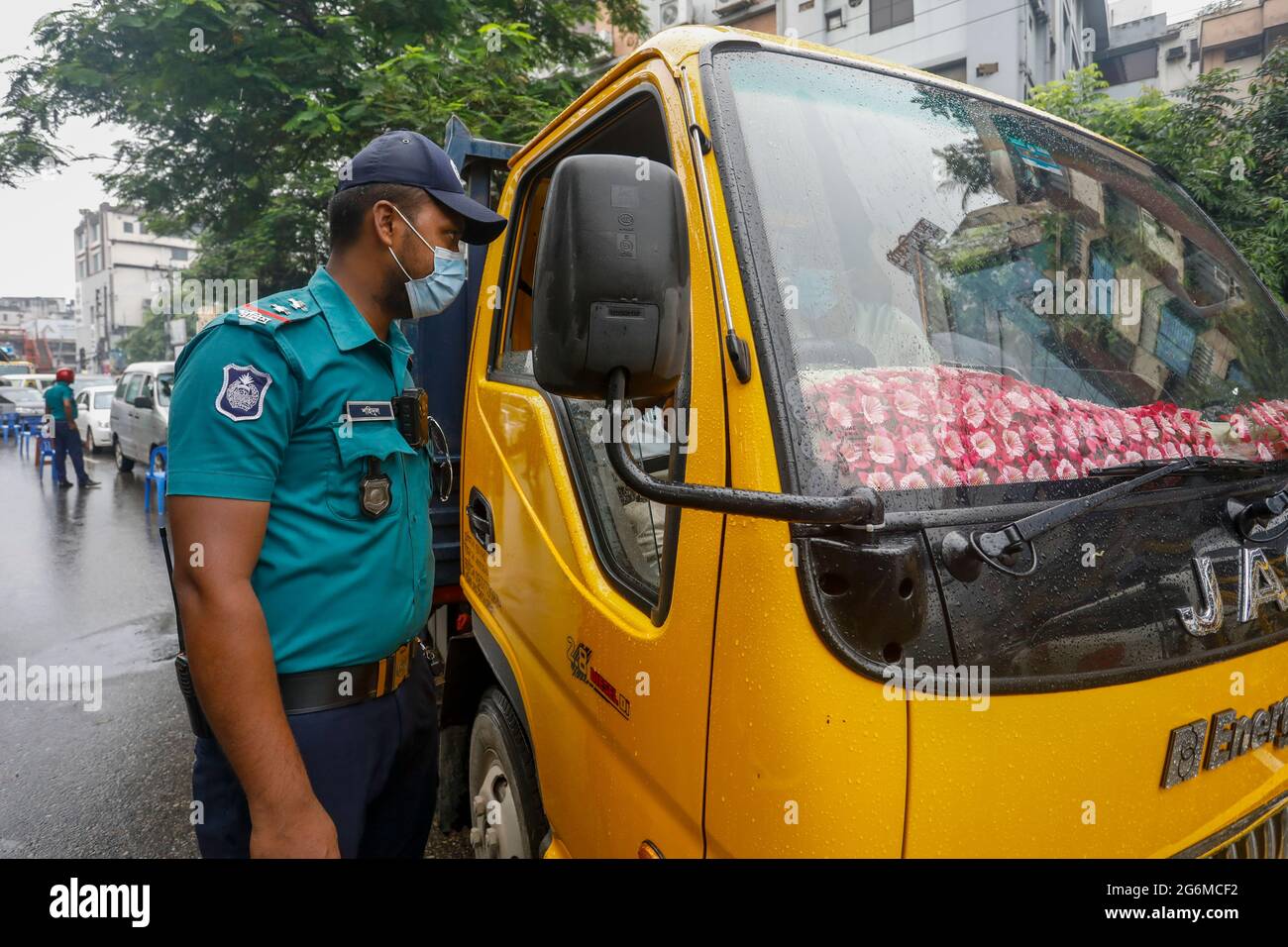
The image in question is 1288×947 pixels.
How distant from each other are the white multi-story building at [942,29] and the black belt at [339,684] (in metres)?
14.4

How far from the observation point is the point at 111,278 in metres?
59.1

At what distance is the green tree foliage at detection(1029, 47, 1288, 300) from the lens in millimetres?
5586

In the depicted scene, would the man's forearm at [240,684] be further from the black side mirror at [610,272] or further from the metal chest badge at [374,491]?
the black side mirror at [610,272]

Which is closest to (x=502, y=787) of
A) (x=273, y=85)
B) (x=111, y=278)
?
(x=273, y=85)

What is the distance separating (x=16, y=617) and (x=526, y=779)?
19.4 ft

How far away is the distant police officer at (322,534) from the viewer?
1.41 metres

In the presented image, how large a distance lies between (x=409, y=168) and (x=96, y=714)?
14.1 feet

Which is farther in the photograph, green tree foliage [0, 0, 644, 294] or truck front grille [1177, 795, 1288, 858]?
green tree foliage [0, 0, 644, 294]

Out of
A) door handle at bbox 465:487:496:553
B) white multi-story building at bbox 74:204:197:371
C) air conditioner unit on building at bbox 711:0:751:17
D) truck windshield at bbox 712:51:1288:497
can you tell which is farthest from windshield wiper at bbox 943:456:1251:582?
white multi-story building at bbox 74:204:197:371

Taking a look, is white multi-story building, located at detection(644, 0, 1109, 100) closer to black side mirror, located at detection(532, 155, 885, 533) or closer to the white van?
the white van

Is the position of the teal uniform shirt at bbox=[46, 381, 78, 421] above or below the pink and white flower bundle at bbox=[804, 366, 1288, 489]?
above

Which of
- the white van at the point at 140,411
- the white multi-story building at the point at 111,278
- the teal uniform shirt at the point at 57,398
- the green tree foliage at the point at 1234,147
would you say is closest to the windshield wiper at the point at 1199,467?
the green tree foliage at the point at 1234,147

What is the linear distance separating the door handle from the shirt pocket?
77 centimetres
